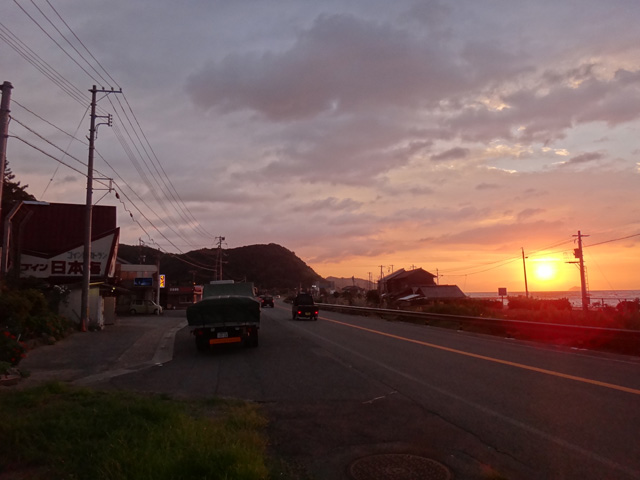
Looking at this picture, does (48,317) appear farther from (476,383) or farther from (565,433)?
(565,433)

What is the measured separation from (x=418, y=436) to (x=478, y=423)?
1.11m

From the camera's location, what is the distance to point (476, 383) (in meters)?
9.65

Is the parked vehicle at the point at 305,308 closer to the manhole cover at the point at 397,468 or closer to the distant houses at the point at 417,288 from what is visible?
the manhole cover at the point at 397,468

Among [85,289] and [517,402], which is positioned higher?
[85,289]

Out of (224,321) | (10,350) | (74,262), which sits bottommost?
(10,350)

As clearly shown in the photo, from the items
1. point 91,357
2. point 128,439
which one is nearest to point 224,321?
point 91,357

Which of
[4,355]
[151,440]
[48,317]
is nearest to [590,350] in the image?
[151,440]

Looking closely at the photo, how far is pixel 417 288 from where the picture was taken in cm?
9369

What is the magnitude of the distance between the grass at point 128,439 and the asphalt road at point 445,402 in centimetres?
76

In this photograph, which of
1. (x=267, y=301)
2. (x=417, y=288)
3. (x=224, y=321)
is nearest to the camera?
(x=224, y=321)

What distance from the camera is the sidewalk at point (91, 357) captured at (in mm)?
12203

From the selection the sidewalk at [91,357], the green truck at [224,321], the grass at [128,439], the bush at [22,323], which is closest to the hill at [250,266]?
the bush at [22,323]

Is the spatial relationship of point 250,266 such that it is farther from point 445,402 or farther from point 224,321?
point 445,402

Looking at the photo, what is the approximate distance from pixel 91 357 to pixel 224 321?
437 centimetres
